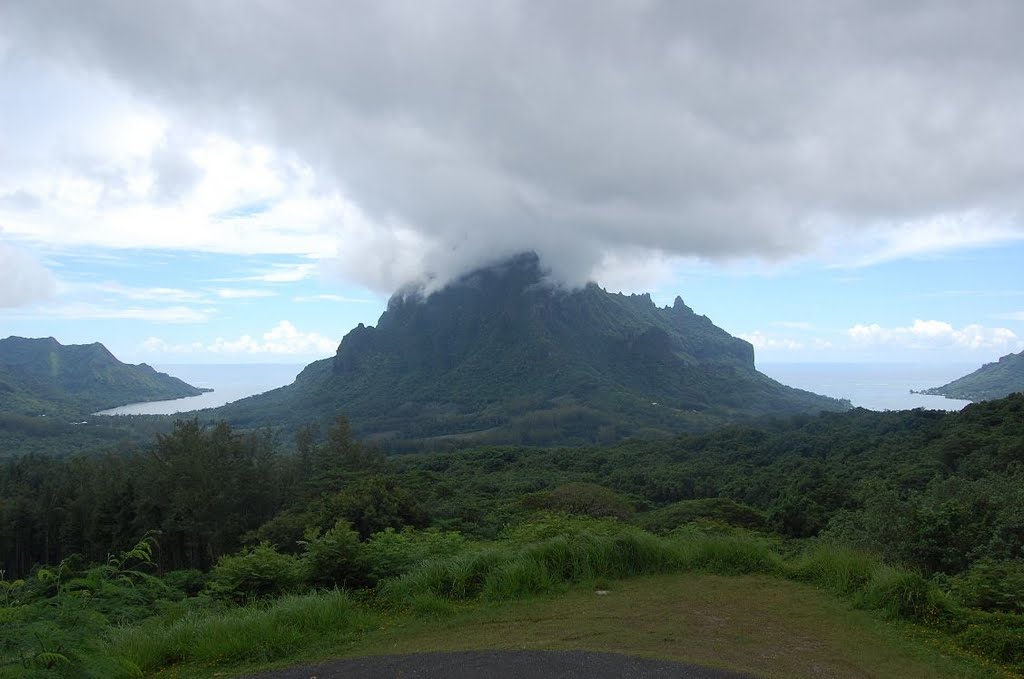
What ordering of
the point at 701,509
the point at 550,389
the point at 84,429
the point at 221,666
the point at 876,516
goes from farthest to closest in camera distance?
the point at 550,389
the point at 84,429
the point at 701,509
the point at 876,516
the point at 221,666

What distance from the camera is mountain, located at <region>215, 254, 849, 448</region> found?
379ft

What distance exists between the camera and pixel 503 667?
5910 mm

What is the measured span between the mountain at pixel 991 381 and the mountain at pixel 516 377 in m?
22.5

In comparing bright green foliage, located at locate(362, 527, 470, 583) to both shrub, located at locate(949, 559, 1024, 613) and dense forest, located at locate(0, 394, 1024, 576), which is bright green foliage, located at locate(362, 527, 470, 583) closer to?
shrub, located at locate(949, 559, 1024, 613)

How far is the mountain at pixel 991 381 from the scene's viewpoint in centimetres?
12094

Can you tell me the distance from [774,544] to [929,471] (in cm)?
3222

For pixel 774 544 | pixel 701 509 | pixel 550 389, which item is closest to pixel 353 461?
pixel 701 509

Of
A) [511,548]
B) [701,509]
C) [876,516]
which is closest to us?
[511,548]

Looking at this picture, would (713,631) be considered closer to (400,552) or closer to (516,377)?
(400,552)

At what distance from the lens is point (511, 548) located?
966cm

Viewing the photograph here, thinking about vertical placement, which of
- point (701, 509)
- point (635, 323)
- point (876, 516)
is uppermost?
point (635, 323)

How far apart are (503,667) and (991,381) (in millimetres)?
160166

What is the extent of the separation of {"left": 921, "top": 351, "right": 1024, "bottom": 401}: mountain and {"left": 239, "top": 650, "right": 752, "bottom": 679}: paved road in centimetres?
13418

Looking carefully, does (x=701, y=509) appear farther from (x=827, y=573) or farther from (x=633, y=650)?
(x=633, y=650)
